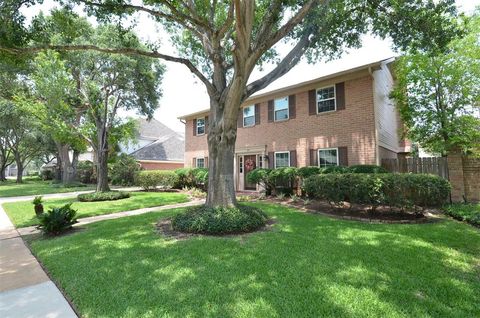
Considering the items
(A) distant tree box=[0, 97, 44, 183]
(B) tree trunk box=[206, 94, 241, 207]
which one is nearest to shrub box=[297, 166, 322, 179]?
(B) tree trunk box=[206, 94, 241, 207]

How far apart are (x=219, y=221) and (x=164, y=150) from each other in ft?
81.8

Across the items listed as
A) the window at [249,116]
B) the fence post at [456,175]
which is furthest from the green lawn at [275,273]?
the window at [249,116]

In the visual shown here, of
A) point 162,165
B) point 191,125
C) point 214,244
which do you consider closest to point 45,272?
point 214,244

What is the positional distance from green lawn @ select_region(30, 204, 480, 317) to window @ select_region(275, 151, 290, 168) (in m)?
7.66

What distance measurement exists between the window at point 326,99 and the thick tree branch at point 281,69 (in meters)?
4.68

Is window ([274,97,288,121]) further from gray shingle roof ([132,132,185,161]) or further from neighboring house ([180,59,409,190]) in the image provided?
gray shingle roof ([132,132,185,161])

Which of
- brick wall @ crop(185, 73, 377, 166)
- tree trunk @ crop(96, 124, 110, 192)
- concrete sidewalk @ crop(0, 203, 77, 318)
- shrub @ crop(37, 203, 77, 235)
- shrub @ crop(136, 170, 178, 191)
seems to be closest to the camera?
concrete sidewalk @ crop(0, 203, 77, 318)

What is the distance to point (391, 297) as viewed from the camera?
3098mm

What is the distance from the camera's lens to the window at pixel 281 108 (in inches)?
553

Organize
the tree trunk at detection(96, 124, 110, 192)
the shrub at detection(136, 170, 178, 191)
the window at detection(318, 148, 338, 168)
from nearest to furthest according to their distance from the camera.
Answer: the window at detection(318, 148, 338, 168) < the tree trunk at detection(96, 124, 110, 192) < the shrub at detection(136, 170, 178, 191)

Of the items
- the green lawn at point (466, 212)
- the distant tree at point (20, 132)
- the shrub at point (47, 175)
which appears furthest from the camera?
the shrub at point (47, 175)

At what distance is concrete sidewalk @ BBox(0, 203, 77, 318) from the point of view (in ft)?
9.98

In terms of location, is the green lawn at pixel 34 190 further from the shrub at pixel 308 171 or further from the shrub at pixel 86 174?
the shrub at pixel 308 171

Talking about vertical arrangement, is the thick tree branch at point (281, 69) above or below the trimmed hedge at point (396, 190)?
above
